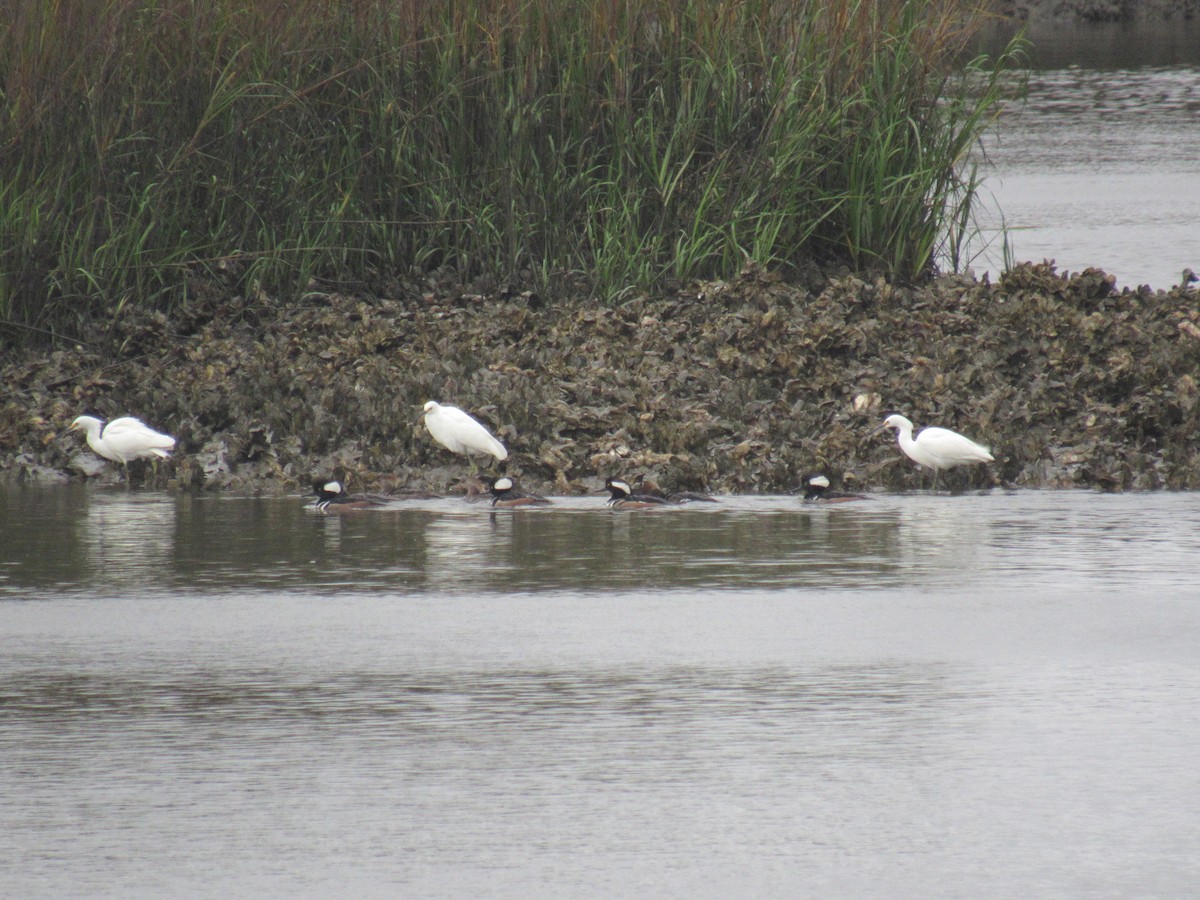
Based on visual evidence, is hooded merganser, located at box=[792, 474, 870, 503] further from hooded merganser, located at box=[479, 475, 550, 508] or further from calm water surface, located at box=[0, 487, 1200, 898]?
hooded merganser, located at box=[479, 475, 550, 508]

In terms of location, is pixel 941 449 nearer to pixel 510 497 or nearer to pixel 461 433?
pixel 510 497

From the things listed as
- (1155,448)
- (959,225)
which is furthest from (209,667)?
(959,225)

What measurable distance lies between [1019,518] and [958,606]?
2.30 m

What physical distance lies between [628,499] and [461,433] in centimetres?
114

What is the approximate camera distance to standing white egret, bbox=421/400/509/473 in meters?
11.1

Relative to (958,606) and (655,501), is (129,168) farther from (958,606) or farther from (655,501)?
(958,606)

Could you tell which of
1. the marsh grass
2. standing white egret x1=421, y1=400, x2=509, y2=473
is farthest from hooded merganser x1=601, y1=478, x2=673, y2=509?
the marsh grass

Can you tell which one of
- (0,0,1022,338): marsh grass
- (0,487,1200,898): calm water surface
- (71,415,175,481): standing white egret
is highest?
(0,0,1022,338): marsh grass

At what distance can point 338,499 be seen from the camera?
1048 cm

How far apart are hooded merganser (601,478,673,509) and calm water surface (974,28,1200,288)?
5541 mm

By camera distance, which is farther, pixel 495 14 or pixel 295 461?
pixel 495 14

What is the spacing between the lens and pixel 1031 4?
217 ft

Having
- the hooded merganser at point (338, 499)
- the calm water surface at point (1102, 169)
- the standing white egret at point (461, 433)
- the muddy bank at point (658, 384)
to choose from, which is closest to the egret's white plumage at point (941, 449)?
the muddy bank at point (658, 384)

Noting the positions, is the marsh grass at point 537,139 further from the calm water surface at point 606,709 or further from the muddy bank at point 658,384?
the calm water surface at point 606,709
